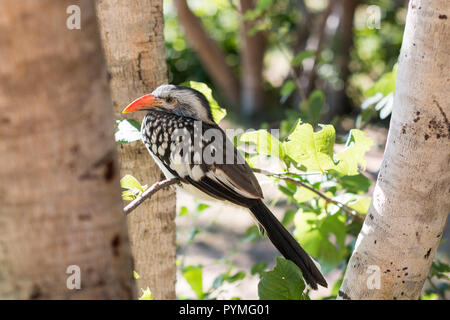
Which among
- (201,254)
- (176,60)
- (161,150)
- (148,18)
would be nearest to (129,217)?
(161,150)

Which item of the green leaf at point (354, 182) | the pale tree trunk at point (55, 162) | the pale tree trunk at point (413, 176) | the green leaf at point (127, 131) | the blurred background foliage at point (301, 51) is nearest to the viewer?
the pale tree trunk at point (55, 162)

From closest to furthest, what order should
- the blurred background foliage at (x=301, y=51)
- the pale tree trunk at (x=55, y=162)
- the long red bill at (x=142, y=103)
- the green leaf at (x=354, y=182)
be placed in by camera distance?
the pale tree trunk at (x=55, y=162), the long red bill at (x=142, y=103), the green leaf at (x=354, y=182), the blurred background foliage at (x=301, y=51)

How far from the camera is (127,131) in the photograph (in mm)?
Result: 1425

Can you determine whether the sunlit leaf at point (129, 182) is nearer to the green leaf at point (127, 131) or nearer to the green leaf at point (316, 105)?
the green leaf at point (127, 131)

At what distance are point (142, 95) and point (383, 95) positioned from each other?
0.85m

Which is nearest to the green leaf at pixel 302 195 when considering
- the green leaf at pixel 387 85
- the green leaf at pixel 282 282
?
the green leaf at pixel 282 282

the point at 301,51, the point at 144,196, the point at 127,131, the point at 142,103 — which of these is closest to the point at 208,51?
the point at 301,51

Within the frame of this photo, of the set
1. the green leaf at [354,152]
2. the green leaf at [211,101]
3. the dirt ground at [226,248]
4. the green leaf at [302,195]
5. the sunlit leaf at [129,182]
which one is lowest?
the dirt ground at [226,248]

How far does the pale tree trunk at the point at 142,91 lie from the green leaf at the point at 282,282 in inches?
21.4

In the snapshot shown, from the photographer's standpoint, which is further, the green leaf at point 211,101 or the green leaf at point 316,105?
the green leaf at point 316,105

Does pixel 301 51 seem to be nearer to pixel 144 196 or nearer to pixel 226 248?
pixel 226 248

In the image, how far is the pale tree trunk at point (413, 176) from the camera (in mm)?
1067

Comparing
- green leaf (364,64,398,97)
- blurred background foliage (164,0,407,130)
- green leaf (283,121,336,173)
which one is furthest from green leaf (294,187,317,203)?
blurred background foliage (164,0,407,130)

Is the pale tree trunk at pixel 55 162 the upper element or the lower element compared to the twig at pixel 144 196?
upper
